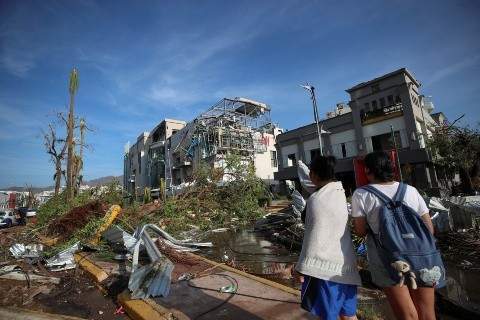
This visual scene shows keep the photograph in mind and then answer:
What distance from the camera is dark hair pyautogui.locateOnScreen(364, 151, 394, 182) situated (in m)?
2.46

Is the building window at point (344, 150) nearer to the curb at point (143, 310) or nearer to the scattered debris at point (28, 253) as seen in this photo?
the scattered debris at point (28, 253)

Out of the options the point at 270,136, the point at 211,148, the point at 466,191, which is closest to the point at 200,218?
the point at 466,191

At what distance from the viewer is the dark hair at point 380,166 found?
2.46 m

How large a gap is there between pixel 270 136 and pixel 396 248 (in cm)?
3868

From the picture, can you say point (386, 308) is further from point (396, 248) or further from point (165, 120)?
point (165, 120)

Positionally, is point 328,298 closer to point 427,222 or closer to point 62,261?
point 427,222

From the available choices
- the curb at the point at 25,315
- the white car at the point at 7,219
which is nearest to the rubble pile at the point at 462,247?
the curb at the point at 25,315

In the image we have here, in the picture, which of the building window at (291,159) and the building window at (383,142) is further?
the building window at (291,159)

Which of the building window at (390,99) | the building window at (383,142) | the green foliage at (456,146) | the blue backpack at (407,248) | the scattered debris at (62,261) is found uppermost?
the building window at (390,99)

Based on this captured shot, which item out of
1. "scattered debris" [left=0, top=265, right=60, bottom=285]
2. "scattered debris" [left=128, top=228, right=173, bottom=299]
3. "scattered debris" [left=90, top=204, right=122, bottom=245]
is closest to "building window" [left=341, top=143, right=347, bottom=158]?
"scattered debris" [left=90, top=204, right=122, bottom=245]

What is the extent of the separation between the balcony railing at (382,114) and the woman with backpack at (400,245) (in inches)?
943

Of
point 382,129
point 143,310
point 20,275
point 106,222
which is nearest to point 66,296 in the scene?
point 20,275

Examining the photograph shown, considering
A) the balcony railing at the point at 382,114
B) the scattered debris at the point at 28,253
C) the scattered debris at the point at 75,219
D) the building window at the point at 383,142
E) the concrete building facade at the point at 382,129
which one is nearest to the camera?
the scattered debris at the point at 28,253

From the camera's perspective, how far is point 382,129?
24094 mm
